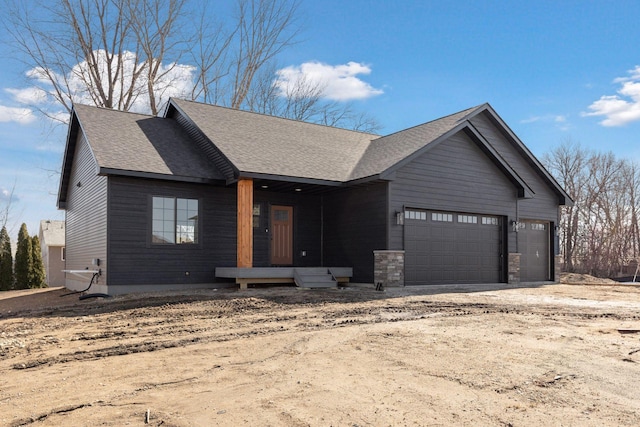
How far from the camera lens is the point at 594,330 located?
7430mm

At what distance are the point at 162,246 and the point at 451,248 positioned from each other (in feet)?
28.0

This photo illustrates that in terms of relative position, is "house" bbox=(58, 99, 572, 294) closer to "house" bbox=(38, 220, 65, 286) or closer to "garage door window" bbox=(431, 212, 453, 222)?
"garage door window" bbox=(431, 212, 453, 222)

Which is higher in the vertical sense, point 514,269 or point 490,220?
point 490,220

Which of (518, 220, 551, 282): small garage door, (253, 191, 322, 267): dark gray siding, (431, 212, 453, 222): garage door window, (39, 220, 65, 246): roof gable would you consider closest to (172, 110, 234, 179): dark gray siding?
(253, 191, 322, 267): dark gray siding

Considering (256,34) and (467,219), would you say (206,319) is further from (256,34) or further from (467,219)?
(256,34)

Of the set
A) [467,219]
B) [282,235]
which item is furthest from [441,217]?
[282,235]

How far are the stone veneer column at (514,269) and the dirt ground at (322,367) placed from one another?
22.6ft

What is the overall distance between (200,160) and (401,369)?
35.4 ft

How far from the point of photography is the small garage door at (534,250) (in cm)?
1800

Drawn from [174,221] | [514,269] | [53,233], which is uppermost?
[174,221]

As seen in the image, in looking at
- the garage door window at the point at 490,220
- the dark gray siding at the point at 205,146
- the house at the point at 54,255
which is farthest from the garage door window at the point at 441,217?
the house at the point at 54,255

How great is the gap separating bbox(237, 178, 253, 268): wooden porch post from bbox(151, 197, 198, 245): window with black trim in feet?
4.95

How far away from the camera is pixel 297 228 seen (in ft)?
52.0

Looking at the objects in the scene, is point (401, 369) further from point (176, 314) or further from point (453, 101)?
point (453, 101)
